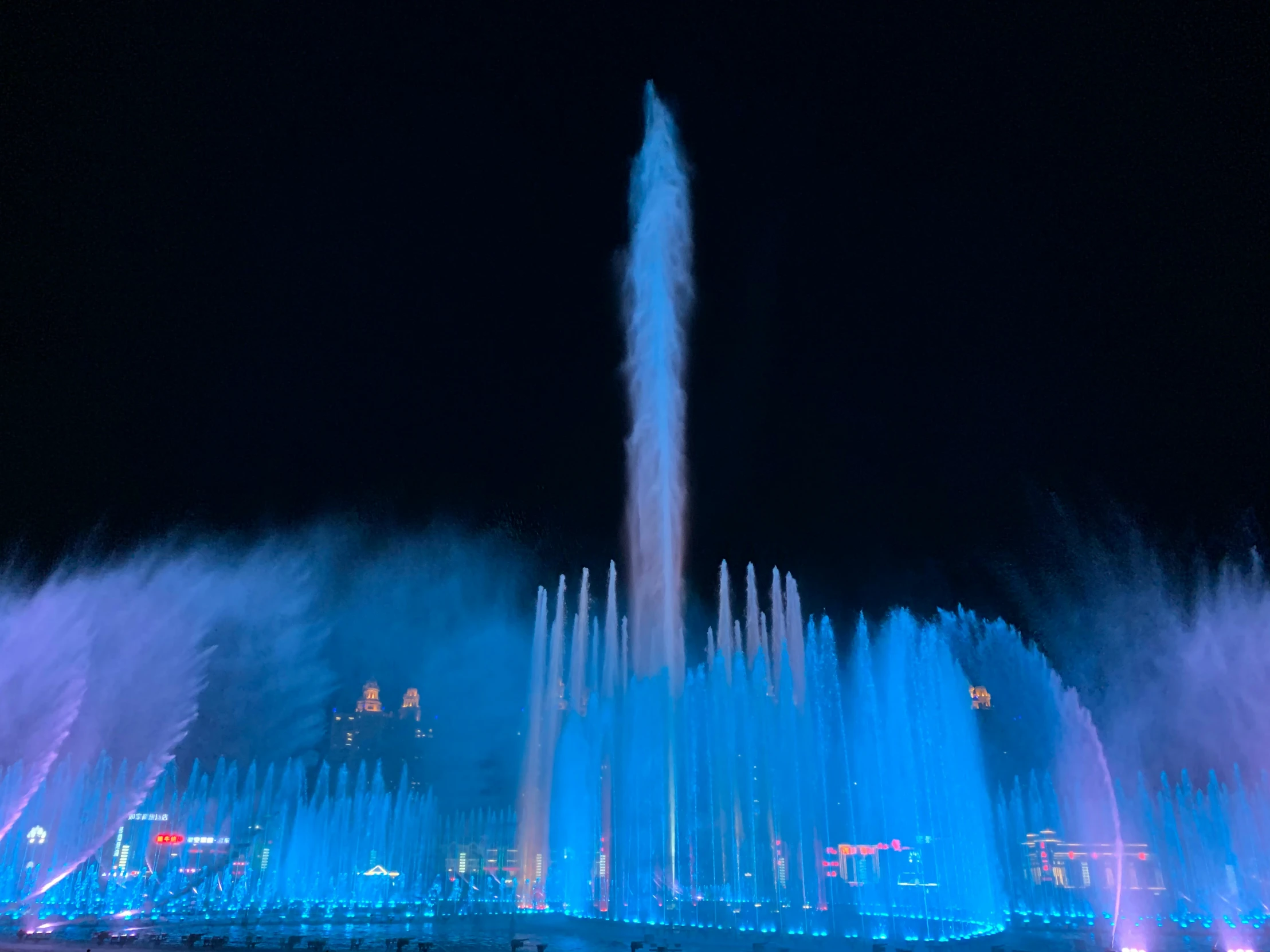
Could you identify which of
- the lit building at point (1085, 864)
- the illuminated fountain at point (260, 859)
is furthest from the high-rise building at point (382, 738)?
the lit building at point (1085, 864)

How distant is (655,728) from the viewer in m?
32.4

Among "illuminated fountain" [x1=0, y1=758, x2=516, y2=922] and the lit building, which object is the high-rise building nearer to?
"illuminated fountain" [x1=0, y1=758, x2=516, y2=922]

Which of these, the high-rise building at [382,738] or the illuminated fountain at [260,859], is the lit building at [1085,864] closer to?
the illuminated fountain at [260,859]

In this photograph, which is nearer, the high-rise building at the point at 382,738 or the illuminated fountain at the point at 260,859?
the illuminated fountain at the point at 260,859

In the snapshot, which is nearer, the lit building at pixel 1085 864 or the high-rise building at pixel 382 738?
the lit building at pixel 1085 864

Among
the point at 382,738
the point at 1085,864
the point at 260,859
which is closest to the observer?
the point at 1085,864

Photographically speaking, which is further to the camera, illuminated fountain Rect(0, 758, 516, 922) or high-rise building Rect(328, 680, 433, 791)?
high-rise building Rect(328, 680, 433, 791)

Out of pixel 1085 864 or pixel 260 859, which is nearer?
pixel 1085 864

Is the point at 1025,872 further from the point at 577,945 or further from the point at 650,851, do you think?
the point at 577,945

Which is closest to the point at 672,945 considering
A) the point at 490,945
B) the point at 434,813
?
the point at 490,945

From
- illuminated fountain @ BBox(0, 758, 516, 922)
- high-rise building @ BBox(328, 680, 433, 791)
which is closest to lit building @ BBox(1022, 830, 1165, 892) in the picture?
illuminated fountain @ BBox(0, 758, 516, 922)

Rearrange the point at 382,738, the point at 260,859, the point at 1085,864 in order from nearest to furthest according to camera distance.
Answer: the point at 1085,864 → the point at 260,859 → the point at 382,738

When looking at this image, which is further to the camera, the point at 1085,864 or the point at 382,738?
the point at 382,738

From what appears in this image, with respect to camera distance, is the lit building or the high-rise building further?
the high-rise building
